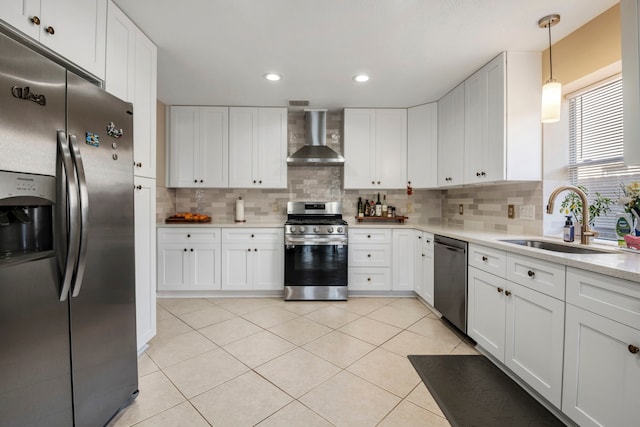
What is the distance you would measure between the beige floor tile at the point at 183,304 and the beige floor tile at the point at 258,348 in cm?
100

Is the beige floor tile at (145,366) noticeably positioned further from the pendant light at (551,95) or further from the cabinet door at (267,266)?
the pendant light at (551,95)

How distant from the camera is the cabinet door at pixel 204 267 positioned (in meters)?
3.39

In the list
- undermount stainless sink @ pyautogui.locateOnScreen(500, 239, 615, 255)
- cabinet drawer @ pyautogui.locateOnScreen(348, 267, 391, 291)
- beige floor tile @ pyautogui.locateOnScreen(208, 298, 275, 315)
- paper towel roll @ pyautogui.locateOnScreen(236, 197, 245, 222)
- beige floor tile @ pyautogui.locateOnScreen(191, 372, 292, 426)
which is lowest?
beige floor tile @ pyautogui.locateOnScreen(191, 372, 292, 426)

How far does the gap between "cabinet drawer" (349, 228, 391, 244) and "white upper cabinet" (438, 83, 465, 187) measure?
2.94 ft

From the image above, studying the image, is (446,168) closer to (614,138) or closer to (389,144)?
(389,144)

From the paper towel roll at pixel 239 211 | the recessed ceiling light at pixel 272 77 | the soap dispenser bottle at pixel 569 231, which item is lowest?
the soap dispenser bottle at pixel 569 231

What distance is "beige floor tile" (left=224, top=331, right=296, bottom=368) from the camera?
209 cm

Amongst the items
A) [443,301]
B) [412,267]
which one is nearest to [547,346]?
[443,301]

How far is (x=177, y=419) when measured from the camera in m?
1.50

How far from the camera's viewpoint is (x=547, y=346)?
1.53 metres

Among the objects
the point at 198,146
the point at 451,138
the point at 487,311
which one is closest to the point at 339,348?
the point at 487,311

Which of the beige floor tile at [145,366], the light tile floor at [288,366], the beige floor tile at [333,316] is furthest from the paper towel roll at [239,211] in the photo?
the beige floor tile at [145,366]

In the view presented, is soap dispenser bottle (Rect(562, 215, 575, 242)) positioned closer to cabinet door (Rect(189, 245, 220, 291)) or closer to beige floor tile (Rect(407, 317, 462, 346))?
beige floor tile (Rect(407, 317, 462, 346))

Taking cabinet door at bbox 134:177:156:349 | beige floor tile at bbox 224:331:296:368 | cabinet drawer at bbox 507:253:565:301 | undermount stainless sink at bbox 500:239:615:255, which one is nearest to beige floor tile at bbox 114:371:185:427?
cabinet door at bbox 134:177:156:349
